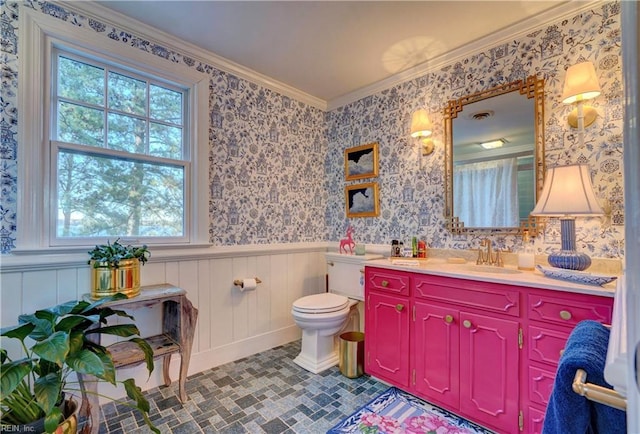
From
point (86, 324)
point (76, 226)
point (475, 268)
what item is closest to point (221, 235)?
point (76, 226)

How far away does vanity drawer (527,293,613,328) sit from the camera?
1305 millimetres

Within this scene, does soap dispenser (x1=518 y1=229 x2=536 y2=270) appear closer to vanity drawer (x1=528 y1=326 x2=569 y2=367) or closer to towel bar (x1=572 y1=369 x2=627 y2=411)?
vanity drawer (x1=528 y1=326 x2=569 y2=367)

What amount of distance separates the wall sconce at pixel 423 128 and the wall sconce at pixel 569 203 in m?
0.95

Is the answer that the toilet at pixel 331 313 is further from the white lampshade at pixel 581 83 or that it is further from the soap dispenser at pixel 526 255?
the white lampshade at pixel 581 83

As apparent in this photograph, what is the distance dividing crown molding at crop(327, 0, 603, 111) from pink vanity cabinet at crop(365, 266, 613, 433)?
1692 millimetres

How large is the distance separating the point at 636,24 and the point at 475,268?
6.29 feet

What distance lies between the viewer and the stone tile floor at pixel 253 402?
1711mm

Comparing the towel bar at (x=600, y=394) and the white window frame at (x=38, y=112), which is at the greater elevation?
the white window frame at (x=38, y=112)

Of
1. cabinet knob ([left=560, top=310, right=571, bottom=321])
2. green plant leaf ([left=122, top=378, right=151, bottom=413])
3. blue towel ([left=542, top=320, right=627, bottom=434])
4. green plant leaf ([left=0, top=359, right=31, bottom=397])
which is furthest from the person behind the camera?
cabinet knob ([left=560, top=310, right=571, bottom=321])

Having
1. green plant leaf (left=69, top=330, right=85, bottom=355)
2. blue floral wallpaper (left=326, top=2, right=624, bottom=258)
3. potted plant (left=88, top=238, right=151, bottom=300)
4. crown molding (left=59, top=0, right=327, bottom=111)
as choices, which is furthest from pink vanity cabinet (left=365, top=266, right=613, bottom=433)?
crown molding (left=59, top=0, right=327, bottom=111)

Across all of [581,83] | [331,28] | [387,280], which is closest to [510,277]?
[387,280]

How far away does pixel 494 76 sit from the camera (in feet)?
6.94

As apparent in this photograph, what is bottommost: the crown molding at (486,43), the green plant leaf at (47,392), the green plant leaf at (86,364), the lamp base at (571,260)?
the green plant leaf at (47,392)

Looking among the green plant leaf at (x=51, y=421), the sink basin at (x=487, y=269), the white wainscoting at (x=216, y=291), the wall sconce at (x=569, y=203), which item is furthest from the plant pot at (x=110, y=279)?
the wall sconce at (x=569, y=203)
